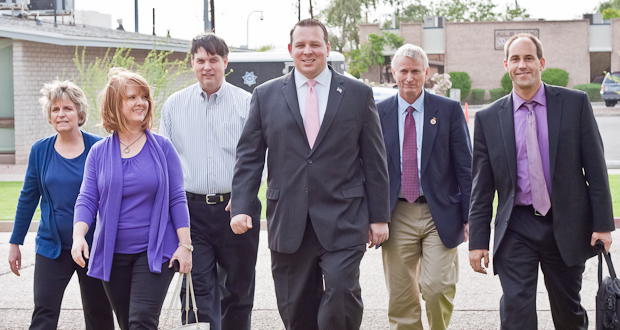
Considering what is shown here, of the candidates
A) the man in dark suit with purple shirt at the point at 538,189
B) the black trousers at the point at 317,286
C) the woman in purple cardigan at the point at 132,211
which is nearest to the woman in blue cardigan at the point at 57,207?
the woman in purple cardigan at the point at 132,211

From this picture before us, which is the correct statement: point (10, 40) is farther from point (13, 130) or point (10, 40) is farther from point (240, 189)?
point (240, 189)

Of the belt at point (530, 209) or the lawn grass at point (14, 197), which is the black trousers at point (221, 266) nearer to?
the belt at point (530, 209)

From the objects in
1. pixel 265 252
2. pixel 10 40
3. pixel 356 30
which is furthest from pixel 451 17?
pixel 265 252

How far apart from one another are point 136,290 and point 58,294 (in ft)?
2.41

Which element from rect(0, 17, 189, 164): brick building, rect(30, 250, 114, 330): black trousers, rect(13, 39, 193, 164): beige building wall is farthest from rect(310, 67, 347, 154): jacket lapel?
rect(13, 39, 193, 164): beige building wall

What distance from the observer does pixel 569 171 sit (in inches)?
159

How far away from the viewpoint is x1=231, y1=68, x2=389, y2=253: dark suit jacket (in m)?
4.14

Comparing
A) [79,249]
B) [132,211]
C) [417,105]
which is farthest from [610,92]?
[79,249]

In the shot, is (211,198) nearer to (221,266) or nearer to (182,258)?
(221,266)

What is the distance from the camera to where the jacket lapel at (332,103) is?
414cm

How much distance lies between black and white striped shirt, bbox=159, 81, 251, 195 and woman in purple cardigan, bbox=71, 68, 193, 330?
0.88m

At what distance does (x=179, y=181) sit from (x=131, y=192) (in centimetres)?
32

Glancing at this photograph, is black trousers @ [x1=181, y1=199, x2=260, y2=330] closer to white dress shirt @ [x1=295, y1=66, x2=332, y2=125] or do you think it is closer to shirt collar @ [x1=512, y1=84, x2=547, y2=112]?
white dress shirt @ [x1=295, y1=66, x2=332, y2=125]

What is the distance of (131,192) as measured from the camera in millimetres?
3922
